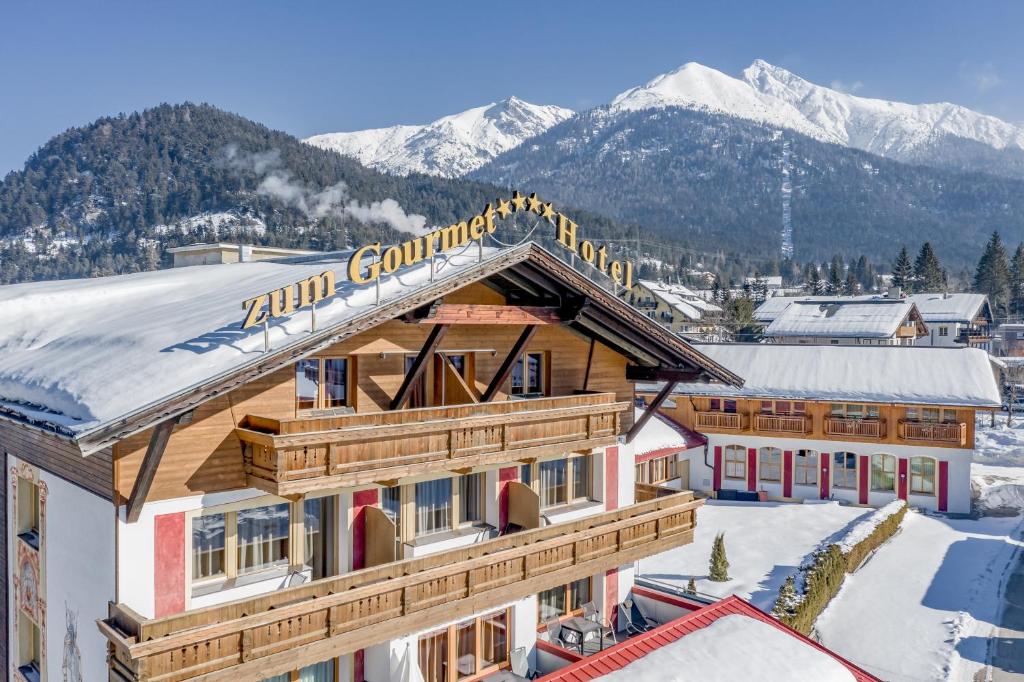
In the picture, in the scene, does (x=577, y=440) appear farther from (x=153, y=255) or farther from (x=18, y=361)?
(x=153, y=255)

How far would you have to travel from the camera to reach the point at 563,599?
19.5 metres

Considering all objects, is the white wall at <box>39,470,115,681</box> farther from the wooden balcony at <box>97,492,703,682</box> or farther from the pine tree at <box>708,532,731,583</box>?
the pine tree at <box>708,532,731,583</box>

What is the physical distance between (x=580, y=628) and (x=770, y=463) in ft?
81.7

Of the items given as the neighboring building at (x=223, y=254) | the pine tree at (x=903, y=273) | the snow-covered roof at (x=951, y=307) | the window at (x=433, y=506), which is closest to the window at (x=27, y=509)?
the window at (x=433, y=506)

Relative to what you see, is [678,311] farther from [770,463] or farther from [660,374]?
[660,374]

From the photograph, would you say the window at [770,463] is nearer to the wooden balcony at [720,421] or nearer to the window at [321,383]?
the wooden balcony at [720,421]

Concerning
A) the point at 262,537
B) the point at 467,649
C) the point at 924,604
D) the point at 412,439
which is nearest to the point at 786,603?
the point at 924,604

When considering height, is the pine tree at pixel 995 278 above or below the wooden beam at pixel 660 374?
above

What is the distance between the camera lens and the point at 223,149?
186500mm

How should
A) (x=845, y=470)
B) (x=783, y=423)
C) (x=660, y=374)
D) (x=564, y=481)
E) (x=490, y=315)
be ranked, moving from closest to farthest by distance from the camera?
(x=490, y=315) → (x=564, y=481) → (x=660, y=374) → (x=845, y=470) → (x=783, y=423)

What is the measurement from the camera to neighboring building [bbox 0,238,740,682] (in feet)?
39.0

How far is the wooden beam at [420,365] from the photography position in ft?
50.4

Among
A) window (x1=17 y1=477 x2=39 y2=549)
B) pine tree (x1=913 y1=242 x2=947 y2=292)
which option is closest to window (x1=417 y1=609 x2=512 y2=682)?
window (x1=17 y1=477 x2=39 y2=549)

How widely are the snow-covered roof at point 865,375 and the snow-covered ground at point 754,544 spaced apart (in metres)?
5.73
